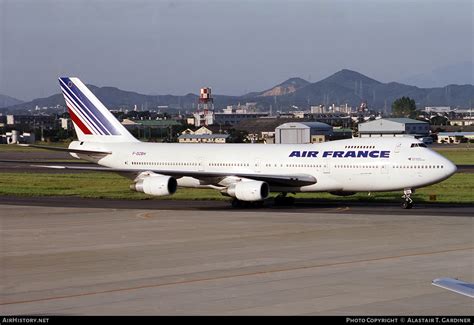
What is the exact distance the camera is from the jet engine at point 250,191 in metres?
48.4

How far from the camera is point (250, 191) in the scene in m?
48.5

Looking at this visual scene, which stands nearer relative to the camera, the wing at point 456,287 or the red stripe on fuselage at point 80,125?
the wing at point 456,287

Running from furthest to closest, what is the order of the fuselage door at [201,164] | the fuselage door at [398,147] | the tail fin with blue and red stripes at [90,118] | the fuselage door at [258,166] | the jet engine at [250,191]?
the tail fin with blue and red stripes at [90,118], the fuselage door at [201,164], the fuselage door at [258,166], the jet engine at [250,191], the fuselage door at [398,147]

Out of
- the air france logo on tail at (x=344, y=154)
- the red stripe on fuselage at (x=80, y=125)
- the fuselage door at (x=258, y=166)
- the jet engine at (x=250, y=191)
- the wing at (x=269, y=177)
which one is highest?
the red stripe on fuselage at (x=80, y=125)

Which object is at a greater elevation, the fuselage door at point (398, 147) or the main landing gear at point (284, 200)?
the fuselage door at point (398, 147)

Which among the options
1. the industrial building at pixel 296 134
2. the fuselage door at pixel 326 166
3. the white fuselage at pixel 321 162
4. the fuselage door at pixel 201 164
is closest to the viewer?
the white fuselage at pixel 321 162

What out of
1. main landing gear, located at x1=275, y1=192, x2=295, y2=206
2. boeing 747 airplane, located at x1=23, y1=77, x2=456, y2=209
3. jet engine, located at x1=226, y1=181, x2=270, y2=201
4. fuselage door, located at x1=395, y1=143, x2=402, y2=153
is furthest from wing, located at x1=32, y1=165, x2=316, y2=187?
fuselage door, located at x1=395, y1=143, x2=402, y2=153

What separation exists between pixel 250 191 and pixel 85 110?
14.9 meters

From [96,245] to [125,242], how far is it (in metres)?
1.30

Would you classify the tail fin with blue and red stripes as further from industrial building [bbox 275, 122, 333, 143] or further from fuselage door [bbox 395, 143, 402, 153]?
industrial building [bbox 275, 122, 333, 143]

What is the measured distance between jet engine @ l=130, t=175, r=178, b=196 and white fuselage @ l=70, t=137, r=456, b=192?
2018mm

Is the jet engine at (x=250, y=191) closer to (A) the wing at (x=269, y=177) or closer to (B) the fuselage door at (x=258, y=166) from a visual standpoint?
(A) the wing at (x=269, y=177)

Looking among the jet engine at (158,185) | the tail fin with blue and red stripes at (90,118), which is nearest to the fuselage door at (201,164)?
the jet engine at (158,185)

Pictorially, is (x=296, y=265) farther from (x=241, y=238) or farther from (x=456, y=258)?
(x=241, y=238)
